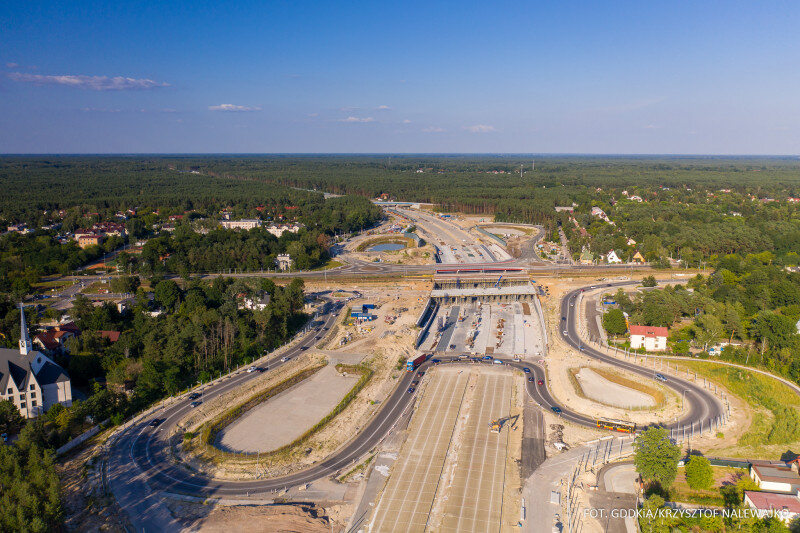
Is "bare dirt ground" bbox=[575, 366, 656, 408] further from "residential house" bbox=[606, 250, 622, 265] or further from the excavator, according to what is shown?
"residential house" bbox=[606, 250, 622, 265]

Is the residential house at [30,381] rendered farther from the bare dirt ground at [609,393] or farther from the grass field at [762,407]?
the grass field at [762,407]

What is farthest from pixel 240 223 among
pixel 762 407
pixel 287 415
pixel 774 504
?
pixel 774 504

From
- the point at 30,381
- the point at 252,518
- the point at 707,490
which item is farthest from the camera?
the point at 30,381

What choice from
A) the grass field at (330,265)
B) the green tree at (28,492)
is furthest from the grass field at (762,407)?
the grass field at (330,265)

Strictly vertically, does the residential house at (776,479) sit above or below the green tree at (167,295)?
below

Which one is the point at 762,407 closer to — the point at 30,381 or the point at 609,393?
the point at 609,393
